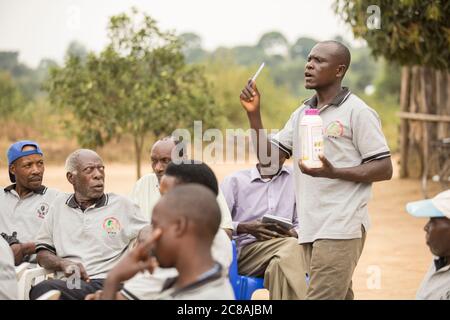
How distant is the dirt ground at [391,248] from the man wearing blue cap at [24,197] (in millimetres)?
3044

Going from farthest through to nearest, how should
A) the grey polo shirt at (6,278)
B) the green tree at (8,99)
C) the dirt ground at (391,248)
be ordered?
the green tree at (8,99) → the dirt ground at (391,248) → the grey polo shirt at (6,278)

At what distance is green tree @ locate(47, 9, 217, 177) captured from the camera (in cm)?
1158

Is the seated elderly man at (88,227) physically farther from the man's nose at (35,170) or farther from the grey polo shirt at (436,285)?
the grey polo shirt at (436,285)

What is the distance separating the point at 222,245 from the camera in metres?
3.55

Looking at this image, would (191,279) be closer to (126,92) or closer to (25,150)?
(25,150)

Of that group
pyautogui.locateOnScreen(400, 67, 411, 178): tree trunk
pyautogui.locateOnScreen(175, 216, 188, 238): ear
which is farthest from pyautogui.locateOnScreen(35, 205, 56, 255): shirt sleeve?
pyautogui.locateOnScreen(400, 67, 411, 178): tree trunk

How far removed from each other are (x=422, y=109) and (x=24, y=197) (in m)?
12.2

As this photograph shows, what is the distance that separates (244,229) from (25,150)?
1.52 meters

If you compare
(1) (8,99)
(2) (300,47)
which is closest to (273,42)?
(2) (300,47)

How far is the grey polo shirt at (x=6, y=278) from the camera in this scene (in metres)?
3.68

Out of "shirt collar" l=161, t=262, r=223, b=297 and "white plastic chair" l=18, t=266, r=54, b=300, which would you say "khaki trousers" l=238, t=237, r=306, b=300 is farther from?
"shirt collar" l=161, t=262, r=223, b=297

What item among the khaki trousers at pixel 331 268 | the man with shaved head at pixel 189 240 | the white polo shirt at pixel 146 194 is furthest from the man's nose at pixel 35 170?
the man with shaved head at pixel 189 240

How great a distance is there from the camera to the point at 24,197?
5332 millimetres

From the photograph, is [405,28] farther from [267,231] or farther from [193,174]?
[193,174]
